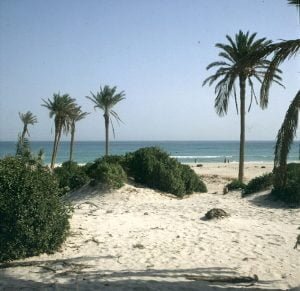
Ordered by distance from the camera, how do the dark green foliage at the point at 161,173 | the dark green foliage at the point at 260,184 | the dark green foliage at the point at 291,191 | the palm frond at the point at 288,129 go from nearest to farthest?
the palm frond at the point at 288,129 → the dark green foliage at the point at 291,191 → the dark green foliage at the point at 260,184 → the dark green foliage at the point at 161,173

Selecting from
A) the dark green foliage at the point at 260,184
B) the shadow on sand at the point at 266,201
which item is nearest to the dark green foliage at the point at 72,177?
the dark green foliage at the point at 260,184

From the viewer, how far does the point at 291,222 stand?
12.1 meters

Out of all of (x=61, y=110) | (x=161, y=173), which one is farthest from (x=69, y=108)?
(x=161, y=173)

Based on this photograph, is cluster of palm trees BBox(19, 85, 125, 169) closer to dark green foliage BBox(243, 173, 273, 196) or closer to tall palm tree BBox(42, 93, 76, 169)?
tall palm tree BBox(42, 93, 76, 169)

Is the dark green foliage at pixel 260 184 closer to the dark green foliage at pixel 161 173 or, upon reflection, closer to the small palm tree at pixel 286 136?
the dark green foliage at pixel 161 173

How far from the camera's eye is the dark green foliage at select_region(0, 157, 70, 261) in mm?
8094

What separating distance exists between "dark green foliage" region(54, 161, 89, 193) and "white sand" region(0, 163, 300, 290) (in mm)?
4614

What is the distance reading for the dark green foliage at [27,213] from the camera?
809 centimetres

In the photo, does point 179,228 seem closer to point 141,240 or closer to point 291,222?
point 141,240

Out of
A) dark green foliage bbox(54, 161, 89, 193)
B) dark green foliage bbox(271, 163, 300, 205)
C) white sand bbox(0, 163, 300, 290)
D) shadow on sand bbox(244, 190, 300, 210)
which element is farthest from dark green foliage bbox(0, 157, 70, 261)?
dark green foliage bbox(271, 163, 300, 205)

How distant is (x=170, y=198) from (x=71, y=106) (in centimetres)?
2276

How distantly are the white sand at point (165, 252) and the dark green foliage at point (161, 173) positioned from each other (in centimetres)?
423

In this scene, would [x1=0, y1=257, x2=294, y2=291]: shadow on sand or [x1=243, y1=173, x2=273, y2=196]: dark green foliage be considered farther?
[x1=243, y1=173, x2=273, y2=196]: dark green foliage

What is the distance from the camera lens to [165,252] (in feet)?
28.7
